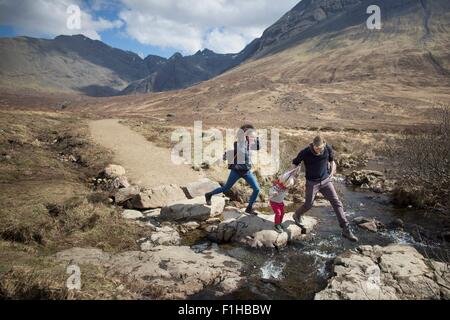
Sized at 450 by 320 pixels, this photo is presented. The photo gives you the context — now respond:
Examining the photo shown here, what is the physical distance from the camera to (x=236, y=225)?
836cm

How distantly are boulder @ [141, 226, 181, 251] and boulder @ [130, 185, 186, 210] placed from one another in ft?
4.89

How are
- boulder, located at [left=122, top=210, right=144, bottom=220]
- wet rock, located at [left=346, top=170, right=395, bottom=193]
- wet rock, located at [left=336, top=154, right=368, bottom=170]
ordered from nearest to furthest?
boulder, located at [left=122, top=210, right=144, bottom=220], wet rock, located at [left=346, top=170, right=395, bottom=193], wet rock, located at [left=336, top=154, right=368, bottom=170]

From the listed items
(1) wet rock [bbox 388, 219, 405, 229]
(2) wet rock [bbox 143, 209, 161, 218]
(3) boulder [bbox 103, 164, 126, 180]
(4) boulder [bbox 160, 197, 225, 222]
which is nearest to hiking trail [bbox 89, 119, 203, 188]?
(3) boulder [bbox 103, 164, 126, 180]

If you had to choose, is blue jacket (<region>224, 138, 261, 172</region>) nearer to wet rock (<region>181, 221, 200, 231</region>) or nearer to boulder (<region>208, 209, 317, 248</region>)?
boulder (<region>208, 209, 317, 248</region>)

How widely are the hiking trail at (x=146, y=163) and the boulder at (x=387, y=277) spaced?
721 cm

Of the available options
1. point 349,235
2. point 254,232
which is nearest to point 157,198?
point 254,232

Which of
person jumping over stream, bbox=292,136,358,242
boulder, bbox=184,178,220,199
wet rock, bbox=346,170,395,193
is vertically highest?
person jumping over stream, bbox=292,136,358,242

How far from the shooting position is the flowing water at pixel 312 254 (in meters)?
6.27

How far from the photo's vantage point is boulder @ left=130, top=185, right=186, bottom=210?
998 centimetres

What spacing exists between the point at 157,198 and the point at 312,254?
188 inches
